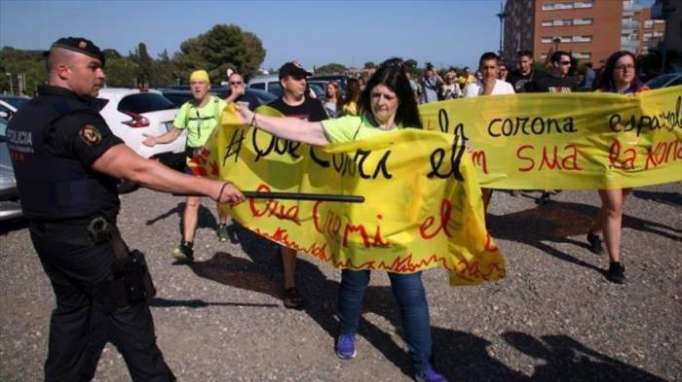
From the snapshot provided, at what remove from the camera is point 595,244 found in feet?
18.6

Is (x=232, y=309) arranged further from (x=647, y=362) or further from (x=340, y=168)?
(x=647, y=362)

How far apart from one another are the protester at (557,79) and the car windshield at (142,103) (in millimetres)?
6912

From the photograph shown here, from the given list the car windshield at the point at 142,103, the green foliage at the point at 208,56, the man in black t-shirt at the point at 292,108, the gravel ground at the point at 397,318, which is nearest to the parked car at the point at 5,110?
the car windshield at the point at 142,103

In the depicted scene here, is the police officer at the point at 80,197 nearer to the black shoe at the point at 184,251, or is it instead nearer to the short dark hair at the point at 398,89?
the short dark hair at the point at 398,89

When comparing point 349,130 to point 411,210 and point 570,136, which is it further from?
point 570,136

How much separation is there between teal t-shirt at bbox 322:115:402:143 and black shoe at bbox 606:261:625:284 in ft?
9.40

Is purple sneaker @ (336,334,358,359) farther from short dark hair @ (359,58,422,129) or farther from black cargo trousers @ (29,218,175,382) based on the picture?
short dark hair @ (359,58,422,129)

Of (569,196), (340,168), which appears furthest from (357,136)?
(569,196)

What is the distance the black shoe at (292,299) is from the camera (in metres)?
4.53

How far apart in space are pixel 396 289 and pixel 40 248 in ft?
6.49

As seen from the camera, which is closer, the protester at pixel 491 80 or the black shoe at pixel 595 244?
the black shoe at pixel 595 244

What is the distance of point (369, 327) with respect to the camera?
4195 mm

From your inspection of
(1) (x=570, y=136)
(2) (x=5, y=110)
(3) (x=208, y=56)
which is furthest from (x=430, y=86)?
(3) (x=208, y=56)

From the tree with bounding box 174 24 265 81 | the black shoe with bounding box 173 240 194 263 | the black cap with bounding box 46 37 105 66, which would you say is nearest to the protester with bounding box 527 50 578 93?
the black shoe with bounding box 173 240 194 263
